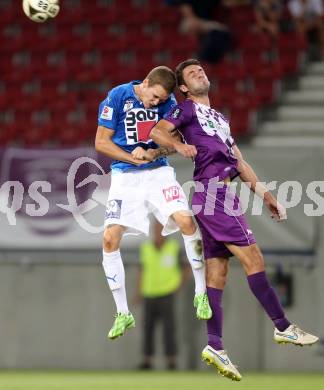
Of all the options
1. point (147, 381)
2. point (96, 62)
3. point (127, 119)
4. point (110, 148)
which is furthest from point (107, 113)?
point (96, 62)

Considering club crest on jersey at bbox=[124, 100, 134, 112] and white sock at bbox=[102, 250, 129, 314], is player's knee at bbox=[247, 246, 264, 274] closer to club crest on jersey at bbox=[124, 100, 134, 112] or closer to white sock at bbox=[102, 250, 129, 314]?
white sock at bbox=[102, 250, 129, 314]

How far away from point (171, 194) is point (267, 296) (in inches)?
47.1

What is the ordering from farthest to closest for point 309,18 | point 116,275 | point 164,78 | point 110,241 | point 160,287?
point 309,18 → point 160,287 → point 116,275 → point 110,241 → point 164,78

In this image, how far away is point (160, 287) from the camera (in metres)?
15.8

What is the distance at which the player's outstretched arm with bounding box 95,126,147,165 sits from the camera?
9.94 metres

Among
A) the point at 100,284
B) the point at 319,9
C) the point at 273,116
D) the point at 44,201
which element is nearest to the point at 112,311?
the point at 100,284

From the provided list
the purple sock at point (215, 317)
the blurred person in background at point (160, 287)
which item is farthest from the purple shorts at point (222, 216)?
the blurred person in background at point (160, 287)

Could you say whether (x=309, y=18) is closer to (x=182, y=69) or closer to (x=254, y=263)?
(x=182, y=69)

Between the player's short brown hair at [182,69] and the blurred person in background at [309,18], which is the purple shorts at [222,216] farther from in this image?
the blurred person in background at [309,18]

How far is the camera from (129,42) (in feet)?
61.1

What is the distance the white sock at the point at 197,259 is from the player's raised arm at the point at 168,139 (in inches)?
33.8

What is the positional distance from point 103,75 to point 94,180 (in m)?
3.75

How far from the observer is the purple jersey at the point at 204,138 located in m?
9.91

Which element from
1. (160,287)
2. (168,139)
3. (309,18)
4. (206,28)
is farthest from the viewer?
(309,18)
